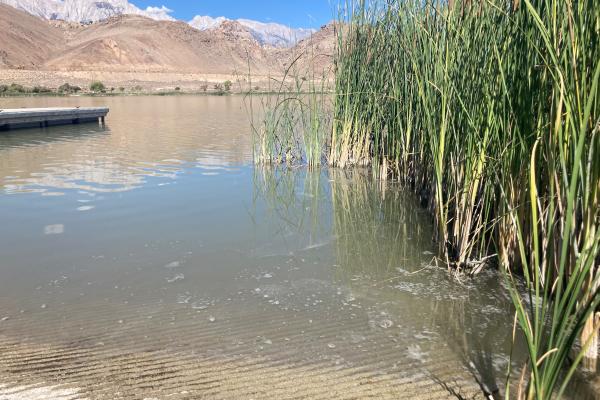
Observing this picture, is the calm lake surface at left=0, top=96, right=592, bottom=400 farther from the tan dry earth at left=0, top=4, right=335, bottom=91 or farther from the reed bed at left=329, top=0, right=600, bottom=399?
the tan dry earth at left=0, top=4, right=335, bottom=91

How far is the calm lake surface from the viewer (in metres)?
1.90

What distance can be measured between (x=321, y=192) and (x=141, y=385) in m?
3.51

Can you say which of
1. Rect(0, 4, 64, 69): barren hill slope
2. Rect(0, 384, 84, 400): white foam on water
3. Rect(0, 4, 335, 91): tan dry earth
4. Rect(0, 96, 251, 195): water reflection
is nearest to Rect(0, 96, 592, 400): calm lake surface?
Rect(0, 384, 84, 400): white foam on water

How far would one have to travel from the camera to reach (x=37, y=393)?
182 cm

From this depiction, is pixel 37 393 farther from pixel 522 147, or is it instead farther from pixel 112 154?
pixel 112 154

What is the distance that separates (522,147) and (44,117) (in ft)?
41.3

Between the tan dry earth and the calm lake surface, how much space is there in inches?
1659

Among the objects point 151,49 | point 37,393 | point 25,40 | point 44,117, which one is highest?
point 25,40

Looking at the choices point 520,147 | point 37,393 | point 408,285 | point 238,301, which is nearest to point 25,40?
point 238,301

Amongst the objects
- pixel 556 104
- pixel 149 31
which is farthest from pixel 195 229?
pixel 149 31

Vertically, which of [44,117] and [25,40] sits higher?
[25,40]

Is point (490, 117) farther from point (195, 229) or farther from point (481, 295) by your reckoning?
point (195, 229)

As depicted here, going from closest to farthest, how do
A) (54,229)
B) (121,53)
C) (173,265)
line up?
1. (173,265)
2. (54,229)
3. (121,53)

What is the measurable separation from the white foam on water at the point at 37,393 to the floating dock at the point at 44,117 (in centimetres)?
1104
